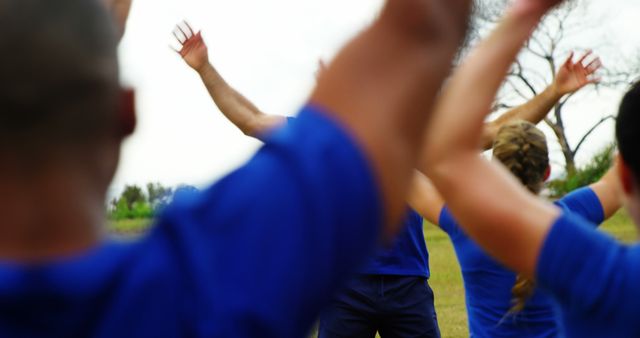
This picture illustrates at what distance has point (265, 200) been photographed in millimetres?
905

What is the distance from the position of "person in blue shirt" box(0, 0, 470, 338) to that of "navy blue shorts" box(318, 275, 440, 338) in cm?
507

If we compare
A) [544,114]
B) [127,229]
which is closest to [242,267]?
[544,114]

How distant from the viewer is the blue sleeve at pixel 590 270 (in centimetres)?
169

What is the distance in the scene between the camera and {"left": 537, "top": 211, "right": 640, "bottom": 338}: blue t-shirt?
5.56 feet

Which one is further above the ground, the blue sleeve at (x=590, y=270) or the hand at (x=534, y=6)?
the hand at (x=534, y=6)

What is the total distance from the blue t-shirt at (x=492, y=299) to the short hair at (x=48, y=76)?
321 centimetres

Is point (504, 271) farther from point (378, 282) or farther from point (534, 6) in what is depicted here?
point (534, 6)

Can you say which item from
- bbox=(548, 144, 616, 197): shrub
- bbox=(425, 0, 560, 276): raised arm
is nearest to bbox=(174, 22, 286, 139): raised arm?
bbox=(425, 0, 560, 276): raised arm

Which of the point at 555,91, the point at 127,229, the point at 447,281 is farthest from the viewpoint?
the point at 127,229

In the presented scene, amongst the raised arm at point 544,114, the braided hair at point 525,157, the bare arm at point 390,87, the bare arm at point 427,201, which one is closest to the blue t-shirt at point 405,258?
the raised arm at point 544,114

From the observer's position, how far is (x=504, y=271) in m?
4.18

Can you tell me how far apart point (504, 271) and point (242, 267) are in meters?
3.39

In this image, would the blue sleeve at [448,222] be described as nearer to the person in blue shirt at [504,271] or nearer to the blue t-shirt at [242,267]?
the person in blue shirt at [504,271]

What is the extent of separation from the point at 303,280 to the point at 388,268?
5.09 metres
